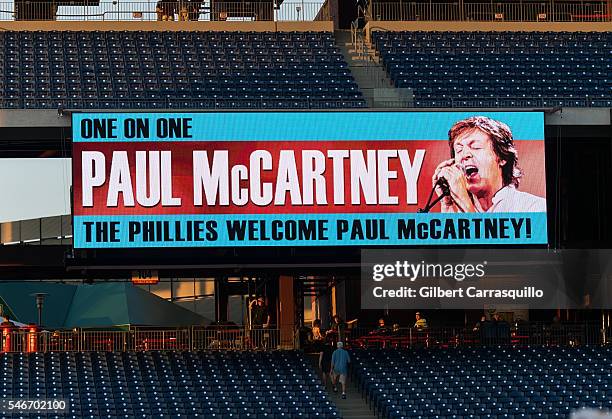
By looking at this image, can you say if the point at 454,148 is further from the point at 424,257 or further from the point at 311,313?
the point at 311,313

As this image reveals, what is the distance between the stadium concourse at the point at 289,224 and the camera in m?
25.6

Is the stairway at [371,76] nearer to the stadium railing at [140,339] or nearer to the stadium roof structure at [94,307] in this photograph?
the stadium railing at [140,339]

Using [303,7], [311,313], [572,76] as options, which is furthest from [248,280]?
[572,76]

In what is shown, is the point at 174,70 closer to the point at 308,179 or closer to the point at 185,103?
the point at 185,103

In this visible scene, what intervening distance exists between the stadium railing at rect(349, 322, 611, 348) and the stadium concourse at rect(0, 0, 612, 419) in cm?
5

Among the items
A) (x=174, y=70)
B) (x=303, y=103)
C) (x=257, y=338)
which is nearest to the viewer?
(x=257, y=338)

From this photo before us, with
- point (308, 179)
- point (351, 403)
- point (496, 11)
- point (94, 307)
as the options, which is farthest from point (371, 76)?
point (351, 403)

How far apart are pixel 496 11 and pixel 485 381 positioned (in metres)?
13.9

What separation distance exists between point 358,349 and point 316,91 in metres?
5.69

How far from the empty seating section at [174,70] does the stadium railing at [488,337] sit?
485cm

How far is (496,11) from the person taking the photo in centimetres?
3725

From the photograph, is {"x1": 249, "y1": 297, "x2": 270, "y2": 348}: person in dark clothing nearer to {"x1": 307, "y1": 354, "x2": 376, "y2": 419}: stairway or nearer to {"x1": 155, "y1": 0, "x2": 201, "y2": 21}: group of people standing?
{"x1": 307, "y1": 354, "x2": 376, "y2": 419}: stairway

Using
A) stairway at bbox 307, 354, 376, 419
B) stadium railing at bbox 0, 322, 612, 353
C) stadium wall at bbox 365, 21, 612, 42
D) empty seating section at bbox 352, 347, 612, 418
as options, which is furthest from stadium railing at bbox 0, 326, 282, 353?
stadium wall at bbox 365, 21, 612, 42

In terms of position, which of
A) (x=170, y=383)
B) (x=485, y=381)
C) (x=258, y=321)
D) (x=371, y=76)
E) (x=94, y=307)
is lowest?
(x=485, y=381)
